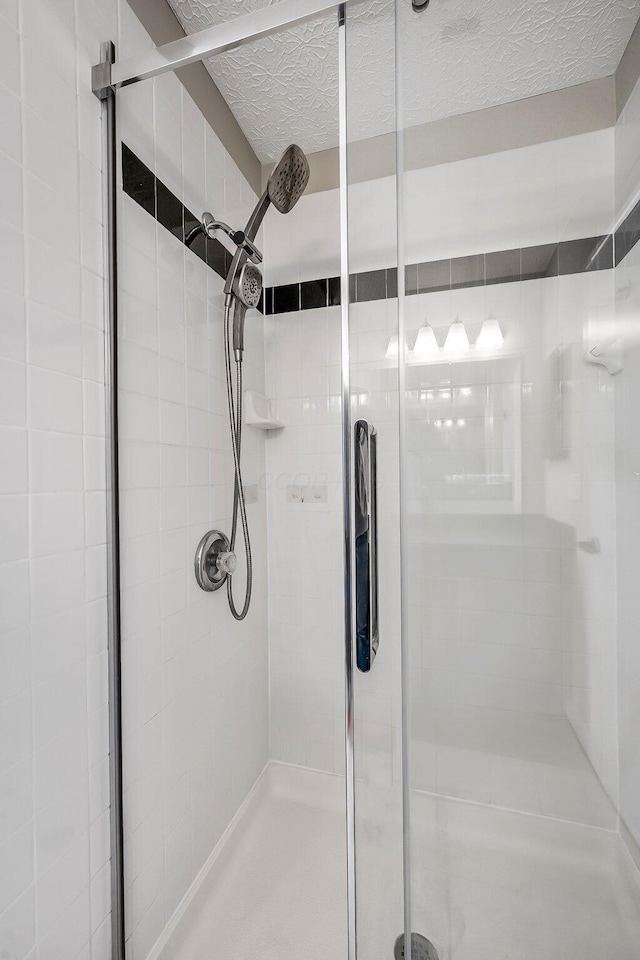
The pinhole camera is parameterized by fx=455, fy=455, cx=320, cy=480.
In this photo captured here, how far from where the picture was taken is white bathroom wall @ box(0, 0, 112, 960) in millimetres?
752

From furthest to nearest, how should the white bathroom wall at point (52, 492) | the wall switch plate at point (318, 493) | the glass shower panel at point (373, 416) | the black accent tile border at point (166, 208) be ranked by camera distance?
1. the wall switch plate at point (318, 493)
2. the black accent tile border at point (166, 208)
3. the glass shower panel at point (373, 416)
4. the white bathroom wall at point (52, 492)

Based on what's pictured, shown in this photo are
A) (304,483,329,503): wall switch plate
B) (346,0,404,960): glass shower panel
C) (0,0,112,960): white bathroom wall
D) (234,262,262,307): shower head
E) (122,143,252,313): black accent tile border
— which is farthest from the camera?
(304,483,329,503): wall switch plate

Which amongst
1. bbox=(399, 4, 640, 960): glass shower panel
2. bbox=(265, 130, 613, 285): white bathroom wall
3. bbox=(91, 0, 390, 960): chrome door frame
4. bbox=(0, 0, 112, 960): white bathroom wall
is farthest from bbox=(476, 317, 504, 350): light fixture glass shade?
bbox=(0, 0, 112, 960): white bathroom wall

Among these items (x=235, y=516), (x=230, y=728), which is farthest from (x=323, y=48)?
(x=230, y=728)

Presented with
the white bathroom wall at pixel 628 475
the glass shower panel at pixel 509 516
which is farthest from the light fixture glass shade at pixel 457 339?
the white bathroom wall at pixel 628 475

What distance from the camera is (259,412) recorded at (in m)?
1.38

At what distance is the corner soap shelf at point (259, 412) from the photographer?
1351 mm

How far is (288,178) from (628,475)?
3.73 ft

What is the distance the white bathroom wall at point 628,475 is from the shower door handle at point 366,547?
16.2 inches

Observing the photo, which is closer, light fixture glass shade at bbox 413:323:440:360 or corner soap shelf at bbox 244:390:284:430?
light fixture glass shade at bbox 413:323:440:360

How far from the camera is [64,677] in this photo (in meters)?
0.87

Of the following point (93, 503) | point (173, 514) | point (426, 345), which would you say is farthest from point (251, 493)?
point (426, 345)

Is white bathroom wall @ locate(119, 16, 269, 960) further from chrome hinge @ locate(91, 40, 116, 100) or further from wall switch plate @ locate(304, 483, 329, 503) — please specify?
wall switch plate @ locate(304, 483, 329, 503)

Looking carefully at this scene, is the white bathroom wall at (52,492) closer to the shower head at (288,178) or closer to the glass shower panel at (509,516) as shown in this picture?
the shower head at (288,178)
